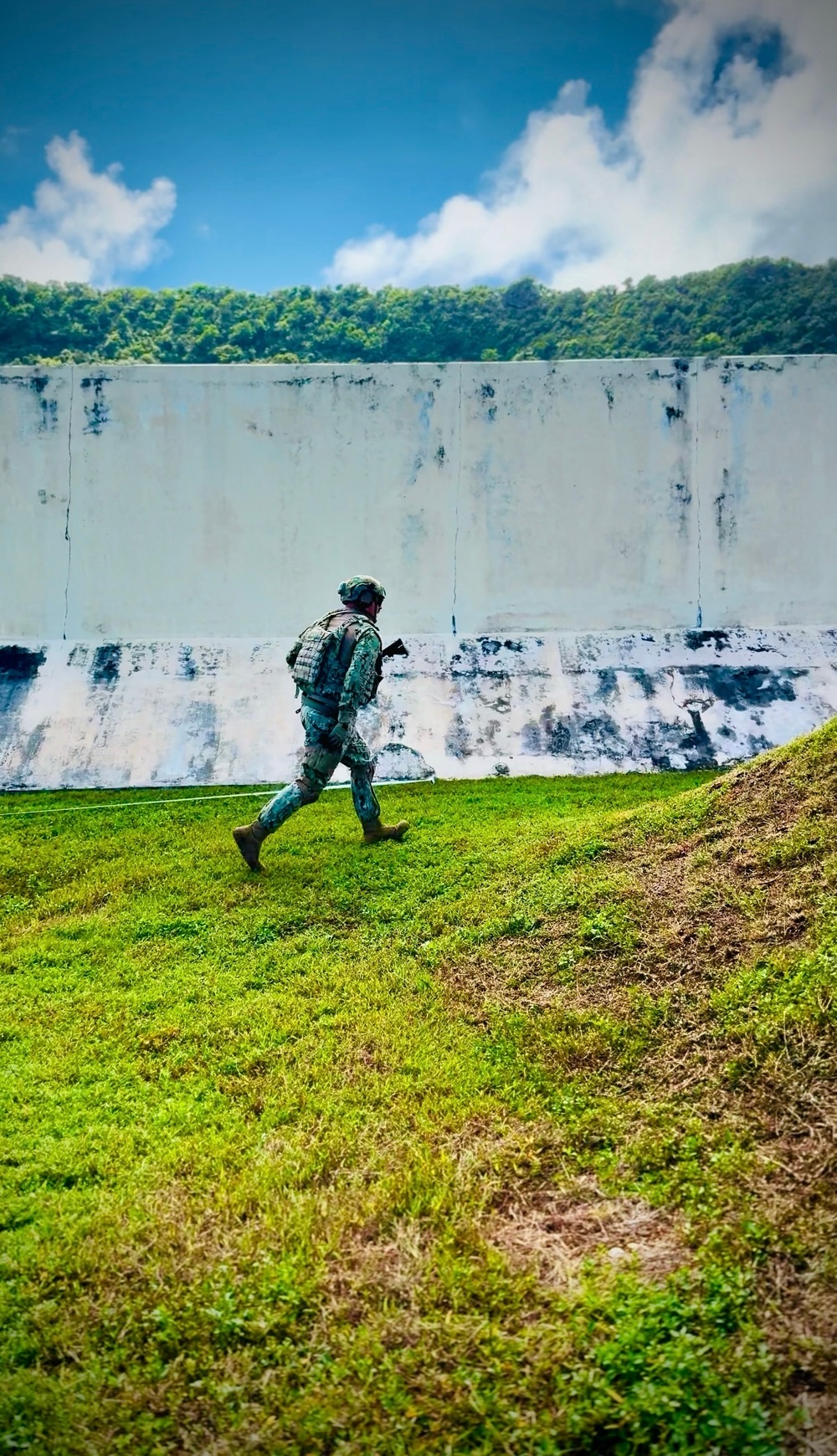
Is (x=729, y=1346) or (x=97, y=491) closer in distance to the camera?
(x=729, y=1346)

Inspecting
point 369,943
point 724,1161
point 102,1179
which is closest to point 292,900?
point 369,943

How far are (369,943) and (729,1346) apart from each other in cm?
315

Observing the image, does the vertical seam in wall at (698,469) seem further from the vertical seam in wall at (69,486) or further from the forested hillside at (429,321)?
the vertical seam in wall at (69,486)

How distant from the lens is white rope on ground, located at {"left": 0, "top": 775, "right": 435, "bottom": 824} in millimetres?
8430

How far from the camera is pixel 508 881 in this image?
5797 mm

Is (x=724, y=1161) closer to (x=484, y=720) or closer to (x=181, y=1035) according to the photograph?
(x=181, y=1035)

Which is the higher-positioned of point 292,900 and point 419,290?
point 419,290

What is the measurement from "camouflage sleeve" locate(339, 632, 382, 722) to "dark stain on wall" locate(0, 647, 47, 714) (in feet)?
16.6

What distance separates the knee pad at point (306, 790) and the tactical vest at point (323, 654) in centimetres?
62

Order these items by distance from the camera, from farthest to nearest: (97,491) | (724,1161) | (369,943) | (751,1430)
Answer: (97,491) < (369,943) < (724,1161) < (751,1430)

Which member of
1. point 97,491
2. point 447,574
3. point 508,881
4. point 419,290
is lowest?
point 508,881

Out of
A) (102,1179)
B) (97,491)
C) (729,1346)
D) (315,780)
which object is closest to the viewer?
(729,1346)

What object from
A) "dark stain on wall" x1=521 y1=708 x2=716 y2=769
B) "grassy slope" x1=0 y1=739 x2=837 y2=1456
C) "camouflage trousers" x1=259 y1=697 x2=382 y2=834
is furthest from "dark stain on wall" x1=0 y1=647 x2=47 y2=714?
"dark stain on wall" x1=521 y1=708 x2=716 y2=769

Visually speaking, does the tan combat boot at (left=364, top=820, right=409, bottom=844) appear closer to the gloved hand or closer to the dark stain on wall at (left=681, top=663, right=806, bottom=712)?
the gloved hand
